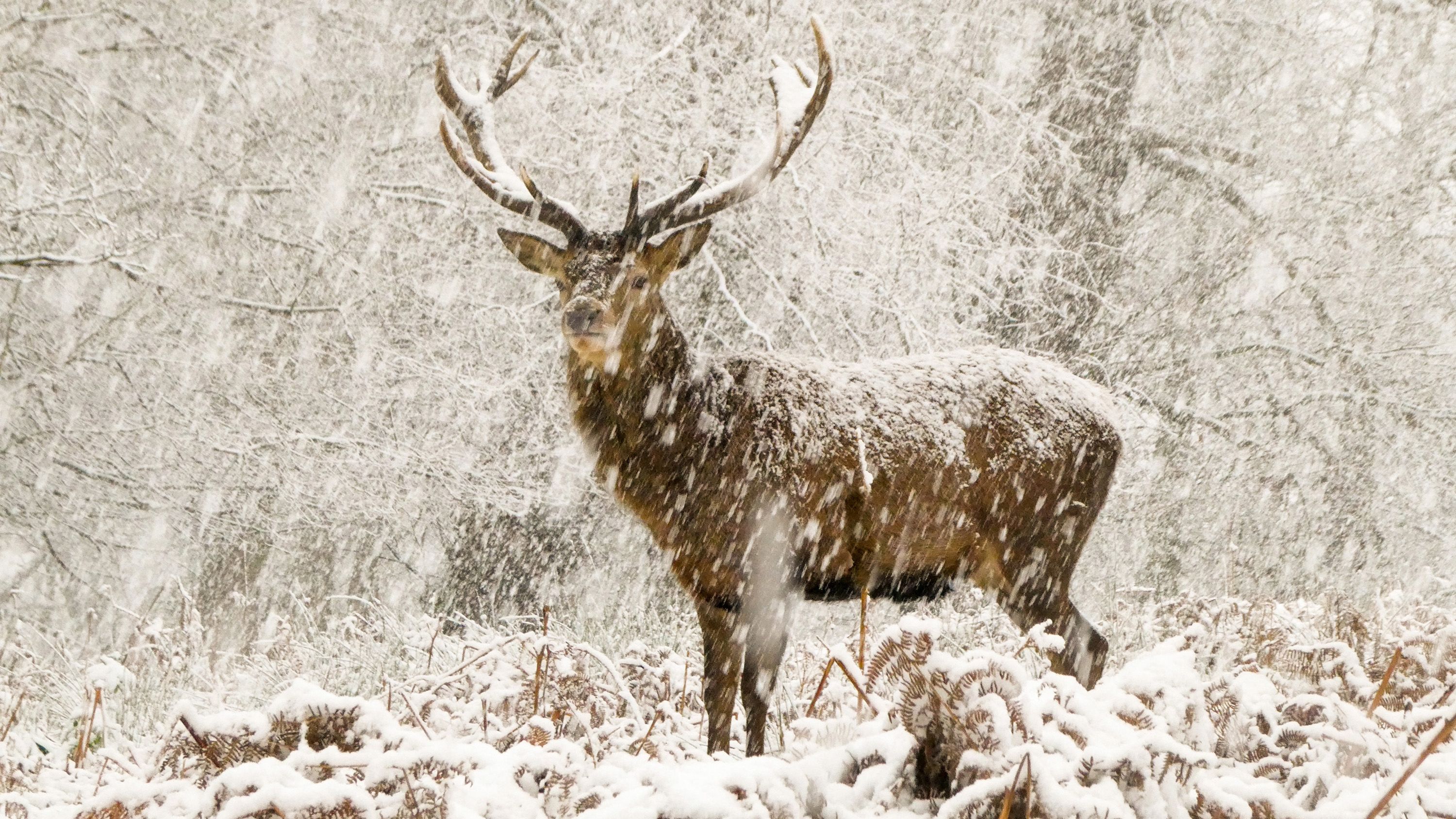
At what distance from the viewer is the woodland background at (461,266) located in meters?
8.38

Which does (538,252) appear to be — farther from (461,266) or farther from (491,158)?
(461,266)

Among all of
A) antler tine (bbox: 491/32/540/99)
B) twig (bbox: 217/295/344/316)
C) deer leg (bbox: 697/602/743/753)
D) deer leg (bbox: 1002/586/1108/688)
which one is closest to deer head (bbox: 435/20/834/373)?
antler tine (bbox: 491/32/540/99)

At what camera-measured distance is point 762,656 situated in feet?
14.4

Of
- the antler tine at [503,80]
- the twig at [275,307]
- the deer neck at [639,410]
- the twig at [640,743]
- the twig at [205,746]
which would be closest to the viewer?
the twig at [205,746]

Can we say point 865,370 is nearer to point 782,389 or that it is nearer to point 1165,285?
point 782,389

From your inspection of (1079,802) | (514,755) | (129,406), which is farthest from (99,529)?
(1079,802)

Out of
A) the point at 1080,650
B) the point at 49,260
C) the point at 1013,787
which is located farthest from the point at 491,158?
the point at 1013,787

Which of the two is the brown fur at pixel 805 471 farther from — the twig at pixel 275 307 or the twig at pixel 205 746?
the twig at pixel 275 307

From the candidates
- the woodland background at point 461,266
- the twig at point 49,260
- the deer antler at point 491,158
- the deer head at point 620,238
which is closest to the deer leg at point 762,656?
the deer head at point 620,238

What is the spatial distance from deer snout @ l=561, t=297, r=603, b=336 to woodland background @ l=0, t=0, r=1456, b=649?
2445mm

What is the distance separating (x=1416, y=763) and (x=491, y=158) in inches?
211

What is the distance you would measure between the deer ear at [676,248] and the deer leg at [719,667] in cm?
155

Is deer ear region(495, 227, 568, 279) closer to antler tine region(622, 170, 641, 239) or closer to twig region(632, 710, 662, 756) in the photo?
antler tine region(622, 170, 641, 239)

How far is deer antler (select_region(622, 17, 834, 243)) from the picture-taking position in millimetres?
5215
